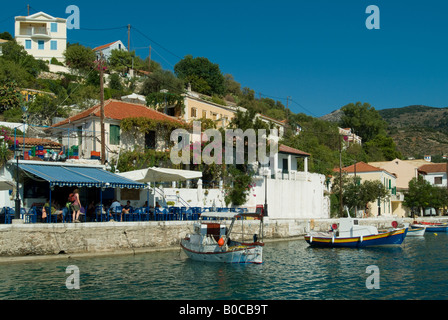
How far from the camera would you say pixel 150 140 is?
36.0 meters

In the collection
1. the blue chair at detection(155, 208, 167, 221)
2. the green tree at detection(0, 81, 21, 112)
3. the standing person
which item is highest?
the green tree at detection(0, 81, 21, 112)

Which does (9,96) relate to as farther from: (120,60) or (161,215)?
(161,215)

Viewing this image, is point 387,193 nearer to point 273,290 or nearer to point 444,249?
point 444,249

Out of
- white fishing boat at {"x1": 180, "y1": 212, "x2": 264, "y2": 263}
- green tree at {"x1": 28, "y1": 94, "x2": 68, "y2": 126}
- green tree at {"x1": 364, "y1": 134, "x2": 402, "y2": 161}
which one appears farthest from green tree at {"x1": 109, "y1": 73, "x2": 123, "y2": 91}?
green tree at {"x1": 364, "y1": 134, "x2": 402, "y2": 161}

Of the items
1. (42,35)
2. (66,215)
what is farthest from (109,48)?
(66,215)

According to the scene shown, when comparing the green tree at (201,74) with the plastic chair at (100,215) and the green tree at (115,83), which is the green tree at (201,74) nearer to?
the green tree at (115,83)

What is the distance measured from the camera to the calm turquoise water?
1552cm

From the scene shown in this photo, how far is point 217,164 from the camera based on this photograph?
1387 inches

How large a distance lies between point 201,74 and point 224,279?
196ft

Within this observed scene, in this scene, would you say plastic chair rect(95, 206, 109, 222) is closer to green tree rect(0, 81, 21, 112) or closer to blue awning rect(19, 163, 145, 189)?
blue awning rect(19, 163, 145, 189)

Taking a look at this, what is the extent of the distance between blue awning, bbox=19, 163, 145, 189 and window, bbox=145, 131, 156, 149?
955 centimetres

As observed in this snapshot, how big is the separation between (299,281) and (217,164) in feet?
58.7

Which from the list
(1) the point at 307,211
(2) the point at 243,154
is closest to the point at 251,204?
(2) the point at 243,154

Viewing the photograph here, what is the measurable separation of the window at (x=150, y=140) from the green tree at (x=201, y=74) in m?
36.5
